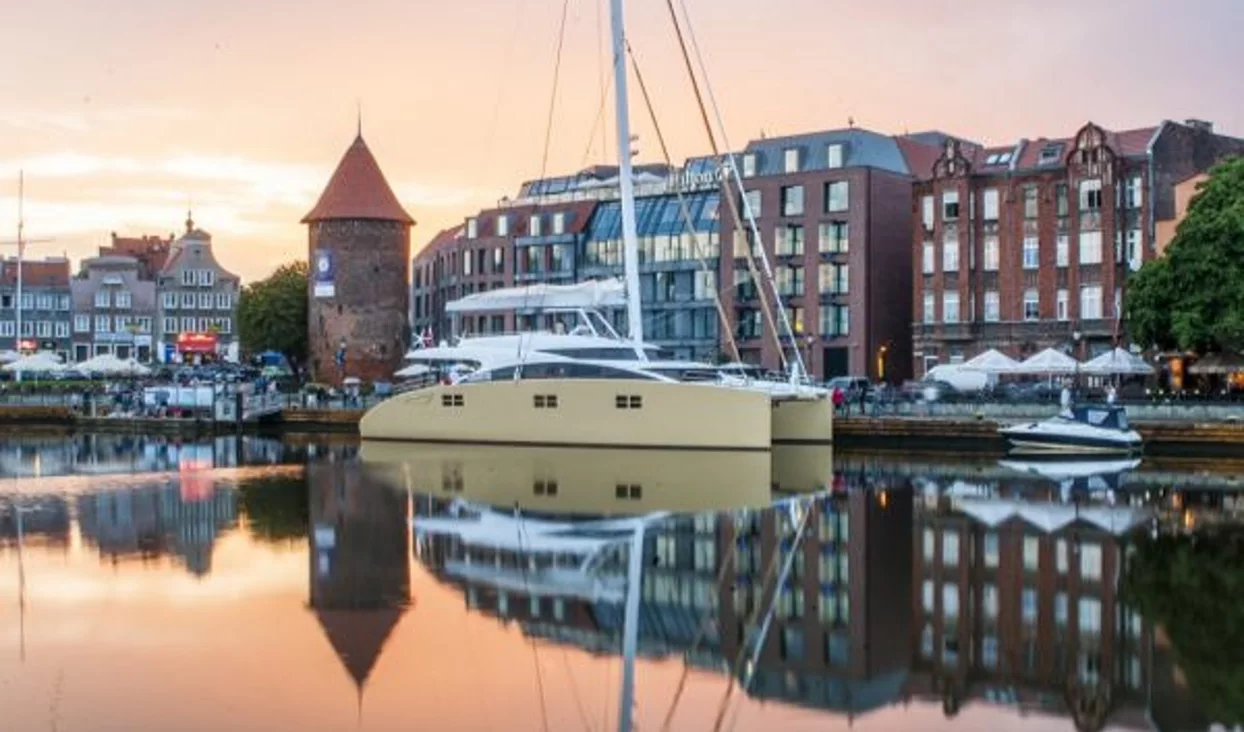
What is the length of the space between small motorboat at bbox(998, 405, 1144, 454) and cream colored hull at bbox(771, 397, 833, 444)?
21.0ft

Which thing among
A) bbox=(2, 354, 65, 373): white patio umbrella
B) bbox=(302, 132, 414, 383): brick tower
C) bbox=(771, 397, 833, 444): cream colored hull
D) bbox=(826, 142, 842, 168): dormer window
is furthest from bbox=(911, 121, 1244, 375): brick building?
bbox=(2, 354, 65, 373): white patio umbrella

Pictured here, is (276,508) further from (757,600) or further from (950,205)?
(950,205)

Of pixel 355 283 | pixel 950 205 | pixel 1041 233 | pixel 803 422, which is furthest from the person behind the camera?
pixel 355 283

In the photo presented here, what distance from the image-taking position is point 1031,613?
66.5ft

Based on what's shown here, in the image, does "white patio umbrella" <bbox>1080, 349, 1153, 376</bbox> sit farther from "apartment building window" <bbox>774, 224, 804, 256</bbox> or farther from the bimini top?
"apartment building window" <bbox>774, 224, 804, 256</bbox>

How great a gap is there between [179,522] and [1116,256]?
48.6 meters

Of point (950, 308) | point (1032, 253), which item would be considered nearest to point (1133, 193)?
point (1032, 253)

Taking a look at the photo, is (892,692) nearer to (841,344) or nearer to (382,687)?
(382,687)

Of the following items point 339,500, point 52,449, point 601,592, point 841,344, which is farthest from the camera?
point 841,344

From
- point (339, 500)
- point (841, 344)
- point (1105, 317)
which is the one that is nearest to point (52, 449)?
point (339, 500)

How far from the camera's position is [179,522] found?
31266 mm

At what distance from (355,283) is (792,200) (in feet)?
95.3

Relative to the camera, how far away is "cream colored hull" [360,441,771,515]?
112 feet

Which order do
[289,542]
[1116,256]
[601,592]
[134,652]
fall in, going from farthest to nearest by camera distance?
[1116,256], [289,542], [601,592], [134,652]
